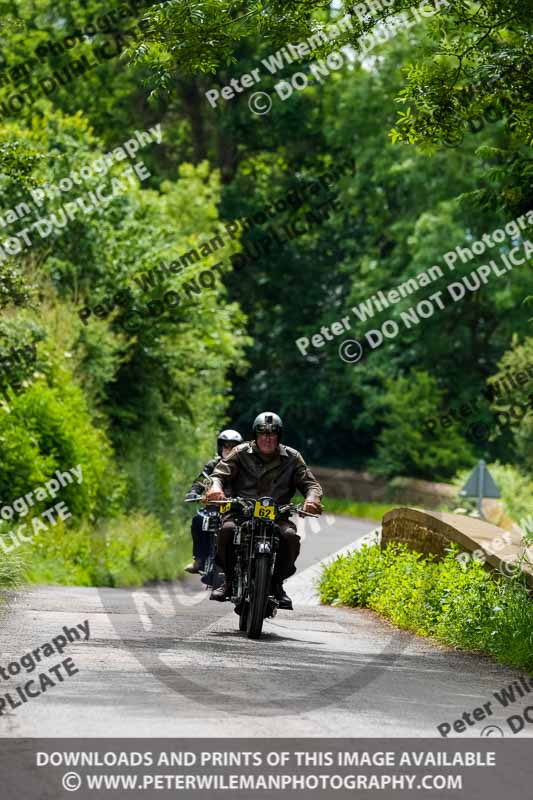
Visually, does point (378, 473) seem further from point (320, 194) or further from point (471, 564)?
point (471, 564)

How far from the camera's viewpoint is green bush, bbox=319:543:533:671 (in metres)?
12.5

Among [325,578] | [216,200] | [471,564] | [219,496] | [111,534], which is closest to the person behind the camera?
[219,496]

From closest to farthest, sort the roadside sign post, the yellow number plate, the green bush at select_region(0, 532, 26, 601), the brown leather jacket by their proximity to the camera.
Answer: the yellow number plate < the brown leather jacket < the green bush at select_region(0, 532, 26, 601) < the roadside sign post

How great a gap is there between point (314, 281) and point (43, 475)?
3440 cm

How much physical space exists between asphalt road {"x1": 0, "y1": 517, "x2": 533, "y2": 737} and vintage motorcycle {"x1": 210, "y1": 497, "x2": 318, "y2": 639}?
1.02ft

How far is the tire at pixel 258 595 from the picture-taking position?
484 inches

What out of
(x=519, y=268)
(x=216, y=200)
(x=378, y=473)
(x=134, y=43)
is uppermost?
(x=216, y=200)

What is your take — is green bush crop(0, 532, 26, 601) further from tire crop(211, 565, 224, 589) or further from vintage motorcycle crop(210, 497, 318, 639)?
vintage motorcycle crop(210, 497, 318, 639)

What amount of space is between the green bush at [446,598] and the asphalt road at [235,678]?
0.74 ft

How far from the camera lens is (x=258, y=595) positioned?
12375 mm

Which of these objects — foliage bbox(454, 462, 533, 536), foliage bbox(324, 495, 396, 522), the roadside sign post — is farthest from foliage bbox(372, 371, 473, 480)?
the roadside sign post

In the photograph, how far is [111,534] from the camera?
26906 mm

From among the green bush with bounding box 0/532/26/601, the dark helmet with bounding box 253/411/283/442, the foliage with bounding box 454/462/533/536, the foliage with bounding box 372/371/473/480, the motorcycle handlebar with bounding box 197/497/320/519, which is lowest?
the foliage with bounding box 454/462/533/536
